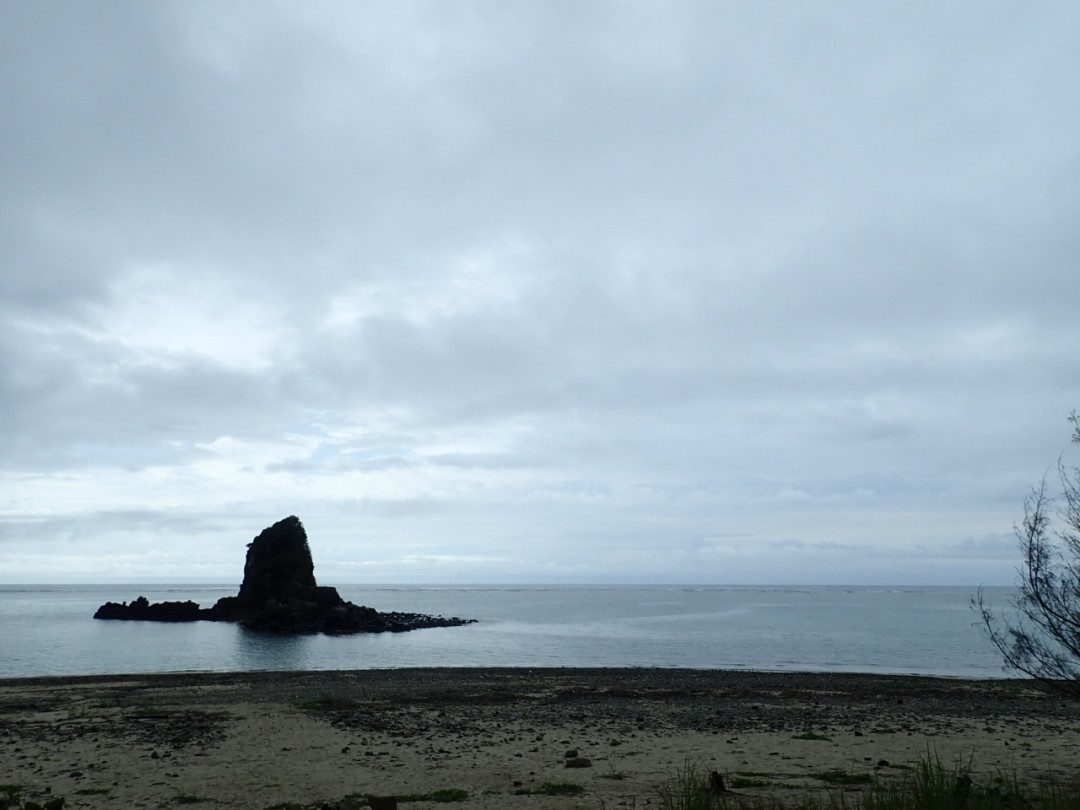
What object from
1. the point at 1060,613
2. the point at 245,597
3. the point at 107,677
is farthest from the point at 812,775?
the point at 245,597

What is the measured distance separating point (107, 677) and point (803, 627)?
8594 cm

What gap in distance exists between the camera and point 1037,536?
1392 centimetres

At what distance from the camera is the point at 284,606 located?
102125mm

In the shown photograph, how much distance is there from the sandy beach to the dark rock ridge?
63945mm

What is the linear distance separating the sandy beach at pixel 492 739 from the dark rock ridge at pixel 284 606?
63945 mm

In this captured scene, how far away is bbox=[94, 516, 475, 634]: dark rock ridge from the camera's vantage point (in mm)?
99863

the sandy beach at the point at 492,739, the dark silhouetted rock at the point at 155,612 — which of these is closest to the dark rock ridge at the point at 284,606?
Result: the dark silhouetted rock at the point at 155,612

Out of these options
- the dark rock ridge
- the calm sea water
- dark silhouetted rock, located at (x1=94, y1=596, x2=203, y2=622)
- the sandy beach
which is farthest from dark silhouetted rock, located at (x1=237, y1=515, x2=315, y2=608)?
the sandy beach

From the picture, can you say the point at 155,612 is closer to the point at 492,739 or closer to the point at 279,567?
the point at 279,567

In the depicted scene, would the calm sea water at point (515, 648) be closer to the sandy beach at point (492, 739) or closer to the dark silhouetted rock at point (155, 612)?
the dark silhouetted rock at point (155, 612)

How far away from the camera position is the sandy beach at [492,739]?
1531cm

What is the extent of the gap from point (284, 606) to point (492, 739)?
89573 mm

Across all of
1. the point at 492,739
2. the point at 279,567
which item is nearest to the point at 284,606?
the point at 279,567

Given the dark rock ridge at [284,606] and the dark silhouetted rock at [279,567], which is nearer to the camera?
the dark rock ridge at [284,606]
